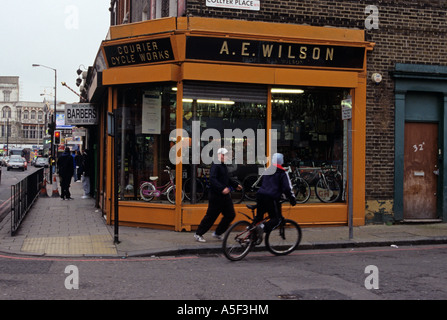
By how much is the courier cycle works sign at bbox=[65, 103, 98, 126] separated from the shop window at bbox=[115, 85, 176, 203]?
444cm

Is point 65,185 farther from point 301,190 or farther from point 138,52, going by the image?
point 301,190

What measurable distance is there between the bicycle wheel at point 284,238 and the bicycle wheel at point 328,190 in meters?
3.31

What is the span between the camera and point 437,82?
40.6 feet

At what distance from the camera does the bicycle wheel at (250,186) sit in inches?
462

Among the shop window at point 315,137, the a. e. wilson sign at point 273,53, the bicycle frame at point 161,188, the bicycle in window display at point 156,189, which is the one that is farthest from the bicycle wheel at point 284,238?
the a. e. wilson sign at point 273,53

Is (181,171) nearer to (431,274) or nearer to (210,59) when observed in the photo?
(210,59)

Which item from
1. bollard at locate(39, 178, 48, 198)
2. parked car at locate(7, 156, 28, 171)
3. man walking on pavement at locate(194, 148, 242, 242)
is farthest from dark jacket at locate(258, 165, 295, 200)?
parked car at locate(7, 156, 28, 171)

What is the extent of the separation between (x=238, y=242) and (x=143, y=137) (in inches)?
189

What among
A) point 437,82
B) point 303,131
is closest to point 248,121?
point 303,131

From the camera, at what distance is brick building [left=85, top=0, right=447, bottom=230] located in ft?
38.7

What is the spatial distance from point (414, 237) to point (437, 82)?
429 cm

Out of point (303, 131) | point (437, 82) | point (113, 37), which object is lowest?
point (303, 131)

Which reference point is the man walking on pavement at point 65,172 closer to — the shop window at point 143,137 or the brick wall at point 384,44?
the shop window at point 143,137

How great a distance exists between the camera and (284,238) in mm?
8844
